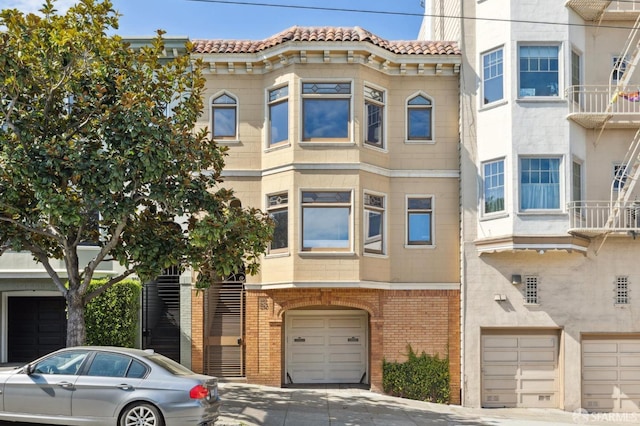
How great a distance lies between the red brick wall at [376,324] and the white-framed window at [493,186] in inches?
95.5

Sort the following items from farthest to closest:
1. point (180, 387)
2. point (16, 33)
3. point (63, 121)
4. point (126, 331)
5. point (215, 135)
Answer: point (215, 135) < point (126, 331) < point (63, 121) < point (16, 33) < point (180, 387)

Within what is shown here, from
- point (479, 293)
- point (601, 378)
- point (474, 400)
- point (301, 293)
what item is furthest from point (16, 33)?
point (601, 378)

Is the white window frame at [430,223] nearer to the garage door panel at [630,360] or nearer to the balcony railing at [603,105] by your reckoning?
the balcony railing at [603,105]

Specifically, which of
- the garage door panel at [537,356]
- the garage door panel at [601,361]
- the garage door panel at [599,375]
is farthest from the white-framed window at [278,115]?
the garage door panel at [599,375]

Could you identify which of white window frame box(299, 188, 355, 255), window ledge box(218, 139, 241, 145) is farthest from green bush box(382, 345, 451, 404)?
window ledge box(218, 139, 241, 145)

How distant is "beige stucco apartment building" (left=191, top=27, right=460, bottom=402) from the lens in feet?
57.8

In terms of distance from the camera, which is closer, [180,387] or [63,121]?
[180,387]

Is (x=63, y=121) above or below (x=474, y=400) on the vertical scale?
above

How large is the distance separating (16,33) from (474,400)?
43.9 feet

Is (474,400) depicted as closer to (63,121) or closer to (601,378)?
(601,378)

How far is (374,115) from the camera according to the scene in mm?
18328

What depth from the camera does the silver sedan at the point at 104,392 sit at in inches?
435

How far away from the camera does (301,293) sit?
17812 mm

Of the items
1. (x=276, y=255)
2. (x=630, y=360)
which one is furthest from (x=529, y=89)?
(x=276, y=255)
